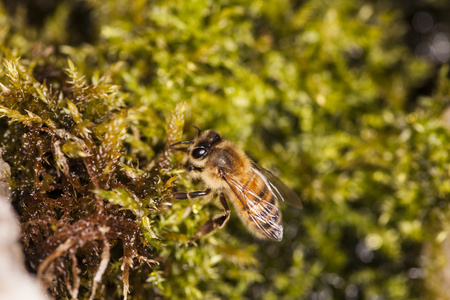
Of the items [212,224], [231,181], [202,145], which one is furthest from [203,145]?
[212,224]

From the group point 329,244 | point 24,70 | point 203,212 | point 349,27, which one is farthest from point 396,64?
point 24,70

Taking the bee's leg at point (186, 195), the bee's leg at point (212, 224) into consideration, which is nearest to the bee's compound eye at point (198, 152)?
the bee's leg at point (186, 195)

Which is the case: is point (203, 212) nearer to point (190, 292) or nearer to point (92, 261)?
point (190, 292)

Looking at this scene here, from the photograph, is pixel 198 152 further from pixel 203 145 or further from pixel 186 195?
pixel 186 195

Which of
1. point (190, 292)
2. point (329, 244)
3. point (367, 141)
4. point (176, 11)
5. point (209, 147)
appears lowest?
point (329, 244)

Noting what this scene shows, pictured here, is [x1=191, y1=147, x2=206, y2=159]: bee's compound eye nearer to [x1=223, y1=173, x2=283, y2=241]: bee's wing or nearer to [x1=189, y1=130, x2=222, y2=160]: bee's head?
[x1=189, y1=130, x2=222, y2=160]: bee's head

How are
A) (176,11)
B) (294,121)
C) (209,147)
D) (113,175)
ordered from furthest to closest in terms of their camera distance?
(294,121) < (176,11) < (209,147) < (113,175)

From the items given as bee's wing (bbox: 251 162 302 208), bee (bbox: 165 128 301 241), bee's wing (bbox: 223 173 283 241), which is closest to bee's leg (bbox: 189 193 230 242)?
bee (bbox: 165 128 301 241)
